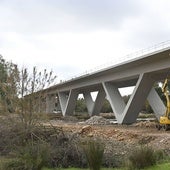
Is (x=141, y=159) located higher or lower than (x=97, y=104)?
lower

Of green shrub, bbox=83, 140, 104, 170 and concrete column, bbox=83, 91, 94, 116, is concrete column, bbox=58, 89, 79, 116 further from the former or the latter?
green shrub, bbox=83, 140, 104, 170

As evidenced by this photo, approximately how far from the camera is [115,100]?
46250 millimetres

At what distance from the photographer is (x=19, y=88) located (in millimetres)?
15531

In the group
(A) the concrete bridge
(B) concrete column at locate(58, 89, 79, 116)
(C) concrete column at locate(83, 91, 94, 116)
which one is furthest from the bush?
(C) concrete column at locate(83, 91, 94, 116)

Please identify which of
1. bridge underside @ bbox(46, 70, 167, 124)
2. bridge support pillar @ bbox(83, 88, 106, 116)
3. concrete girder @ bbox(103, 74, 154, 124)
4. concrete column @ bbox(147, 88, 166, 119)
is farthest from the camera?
bridge support pillar @ bbox(83, 88, 106, 116)

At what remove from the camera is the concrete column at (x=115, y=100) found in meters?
44.4

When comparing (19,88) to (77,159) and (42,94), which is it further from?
(77,159)

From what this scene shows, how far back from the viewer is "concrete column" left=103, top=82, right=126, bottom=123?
4438 centimetres

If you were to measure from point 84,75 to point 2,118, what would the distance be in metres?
39.0

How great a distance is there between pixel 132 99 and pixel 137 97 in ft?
1.81

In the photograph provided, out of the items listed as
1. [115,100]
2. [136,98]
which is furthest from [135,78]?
[136,98]

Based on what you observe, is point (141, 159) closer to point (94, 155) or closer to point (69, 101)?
point (94, 155)

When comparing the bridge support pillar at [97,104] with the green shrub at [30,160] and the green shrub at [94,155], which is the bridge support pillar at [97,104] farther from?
the green shrub at [94,155]

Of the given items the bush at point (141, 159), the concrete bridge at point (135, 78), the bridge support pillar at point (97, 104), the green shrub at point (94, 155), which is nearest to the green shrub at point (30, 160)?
the green shrub at point (94, 155)
